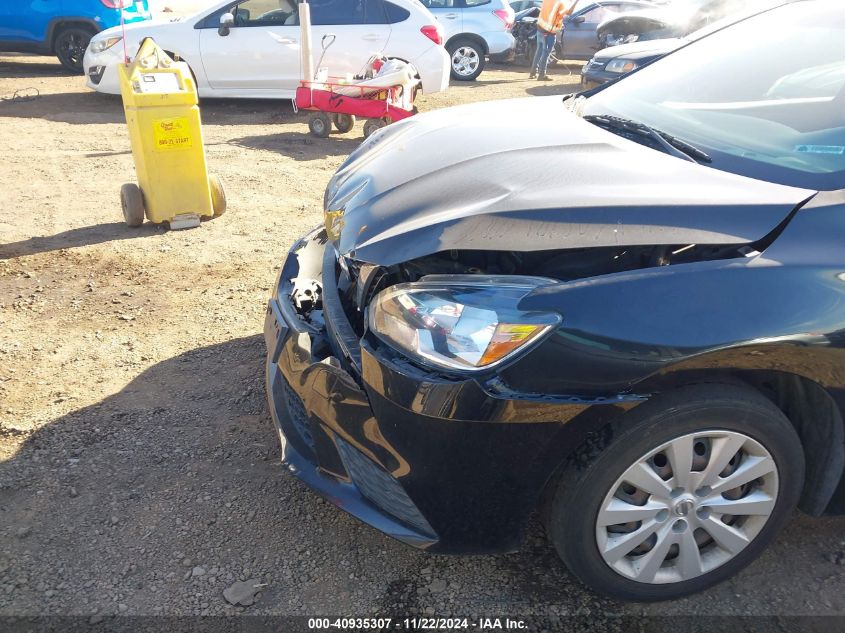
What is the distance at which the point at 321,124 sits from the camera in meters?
8.23

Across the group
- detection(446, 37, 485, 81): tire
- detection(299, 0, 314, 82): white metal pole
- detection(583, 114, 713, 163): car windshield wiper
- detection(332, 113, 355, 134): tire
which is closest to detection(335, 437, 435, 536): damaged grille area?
detection(583, 114, 713, 163): car windshield wiper

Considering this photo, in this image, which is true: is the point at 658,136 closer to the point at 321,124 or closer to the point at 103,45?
the point at 321,124

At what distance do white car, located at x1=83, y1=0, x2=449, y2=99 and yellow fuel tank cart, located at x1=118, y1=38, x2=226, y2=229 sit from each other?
435 cm

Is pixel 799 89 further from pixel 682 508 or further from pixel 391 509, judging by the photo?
pixel 391 509

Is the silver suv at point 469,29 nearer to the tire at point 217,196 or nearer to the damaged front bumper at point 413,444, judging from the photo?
the tire at point 217,196

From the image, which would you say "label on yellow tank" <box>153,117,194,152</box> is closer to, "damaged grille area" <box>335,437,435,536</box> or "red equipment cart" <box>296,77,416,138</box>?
"red equipment cart" <box>296,77,416,138</box>

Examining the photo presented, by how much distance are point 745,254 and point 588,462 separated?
2.32 feet

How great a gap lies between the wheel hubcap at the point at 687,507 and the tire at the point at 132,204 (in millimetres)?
4236

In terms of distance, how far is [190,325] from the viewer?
3.90 meters

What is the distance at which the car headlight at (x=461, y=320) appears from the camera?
1843 millimetres

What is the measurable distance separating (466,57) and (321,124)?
6078mm

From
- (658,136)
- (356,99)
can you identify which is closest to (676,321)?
(658,136)

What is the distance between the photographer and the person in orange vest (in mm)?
13078

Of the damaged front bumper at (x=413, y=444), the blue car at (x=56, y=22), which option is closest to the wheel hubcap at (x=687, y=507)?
the damaged front bumper at (x=413, y=444)
